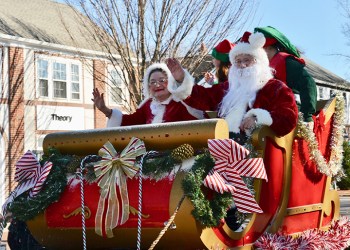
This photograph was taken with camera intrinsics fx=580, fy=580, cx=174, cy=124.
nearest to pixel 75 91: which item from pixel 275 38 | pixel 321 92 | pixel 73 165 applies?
pixel 275 38

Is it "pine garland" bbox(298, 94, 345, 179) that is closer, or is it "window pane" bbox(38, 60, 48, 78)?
"pine garland" bbox(298, 94, 345, 179)

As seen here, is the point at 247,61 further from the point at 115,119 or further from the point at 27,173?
the point at 27,173

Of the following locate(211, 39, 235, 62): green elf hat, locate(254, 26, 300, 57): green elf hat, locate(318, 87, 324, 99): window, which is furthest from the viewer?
locate(318, 87, 324, 99): window

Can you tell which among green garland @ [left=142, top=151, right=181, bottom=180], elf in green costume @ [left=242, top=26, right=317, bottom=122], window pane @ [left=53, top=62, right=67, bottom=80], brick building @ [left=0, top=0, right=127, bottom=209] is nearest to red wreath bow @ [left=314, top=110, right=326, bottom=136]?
elf in green costume @ [left=242, top=26, right=317, bottom=122]

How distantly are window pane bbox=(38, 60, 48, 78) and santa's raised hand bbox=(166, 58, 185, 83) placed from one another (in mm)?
18126

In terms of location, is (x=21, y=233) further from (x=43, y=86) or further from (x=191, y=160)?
(x=43, y=86)

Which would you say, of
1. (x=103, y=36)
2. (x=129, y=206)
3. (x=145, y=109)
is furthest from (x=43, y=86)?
(x=129, y=206)

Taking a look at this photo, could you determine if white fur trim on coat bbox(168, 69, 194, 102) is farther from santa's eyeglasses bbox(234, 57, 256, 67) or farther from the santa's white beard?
santa's eyeglasses bbox(234, 57, 256, 67)

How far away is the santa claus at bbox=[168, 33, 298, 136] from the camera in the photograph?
4320 millimetres

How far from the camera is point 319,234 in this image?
191 inches

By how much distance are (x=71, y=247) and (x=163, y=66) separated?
1782 millimetres

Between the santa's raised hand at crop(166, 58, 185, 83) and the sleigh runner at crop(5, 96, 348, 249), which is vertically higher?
the santa's raised hand at crop(166, 58, 185, 83)

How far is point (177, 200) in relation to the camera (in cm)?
346

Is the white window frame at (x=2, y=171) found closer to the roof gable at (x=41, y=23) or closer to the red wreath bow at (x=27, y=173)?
the roof gable at (x=41, y=23)
